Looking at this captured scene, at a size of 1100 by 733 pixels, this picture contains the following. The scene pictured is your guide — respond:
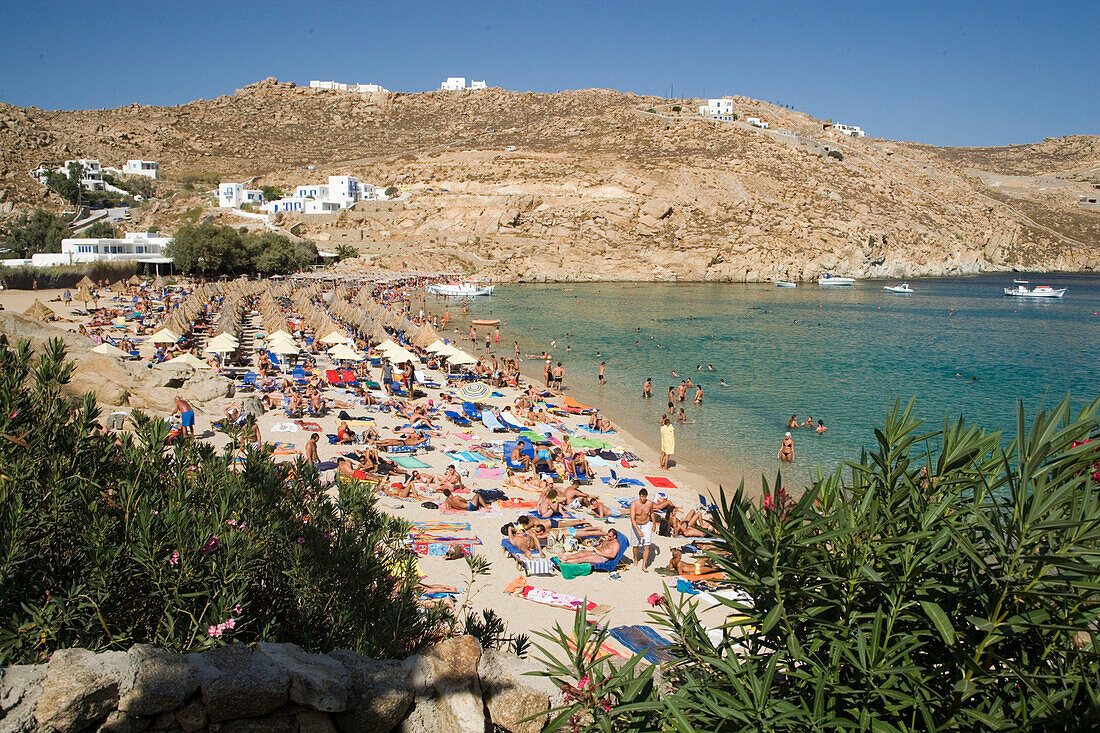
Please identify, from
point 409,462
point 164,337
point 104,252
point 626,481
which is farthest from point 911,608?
point 104,252

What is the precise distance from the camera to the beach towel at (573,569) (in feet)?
29.1

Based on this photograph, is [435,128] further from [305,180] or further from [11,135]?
[11,135]

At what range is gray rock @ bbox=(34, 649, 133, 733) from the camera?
2811mm

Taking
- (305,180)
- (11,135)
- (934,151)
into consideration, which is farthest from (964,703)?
(934,151)

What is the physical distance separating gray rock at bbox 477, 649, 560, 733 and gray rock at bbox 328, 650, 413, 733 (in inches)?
18.5

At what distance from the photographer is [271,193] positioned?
74.5 metres

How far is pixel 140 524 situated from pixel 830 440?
17.3m

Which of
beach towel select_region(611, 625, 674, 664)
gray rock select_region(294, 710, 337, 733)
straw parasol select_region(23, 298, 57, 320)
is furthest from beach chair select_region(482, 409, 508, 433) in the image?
straw parasol select_region(23, 298, 57, 320)

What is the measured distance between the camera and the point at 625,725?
10.6ft

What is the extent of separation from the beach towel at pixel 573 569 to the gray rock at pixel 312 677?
5.52 metres

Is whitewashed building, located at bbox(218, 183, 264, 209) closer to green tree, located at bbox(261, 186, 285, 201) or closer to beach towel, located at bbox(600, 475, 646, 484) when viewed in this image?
green tree, located at bbox(261, 186, 285, 201)

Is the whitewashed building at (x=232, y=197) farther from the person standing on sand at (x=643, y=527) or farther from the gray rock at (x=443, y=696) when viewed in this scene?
the gray rock at (x=443, y=696)

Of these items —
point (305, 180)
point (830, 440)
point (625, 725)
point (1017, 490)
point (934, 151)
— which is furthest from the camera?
point (934, 151)

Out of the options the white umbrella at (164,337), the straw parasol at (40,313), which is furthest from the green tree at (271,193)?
the white umbrella at (164,337)
